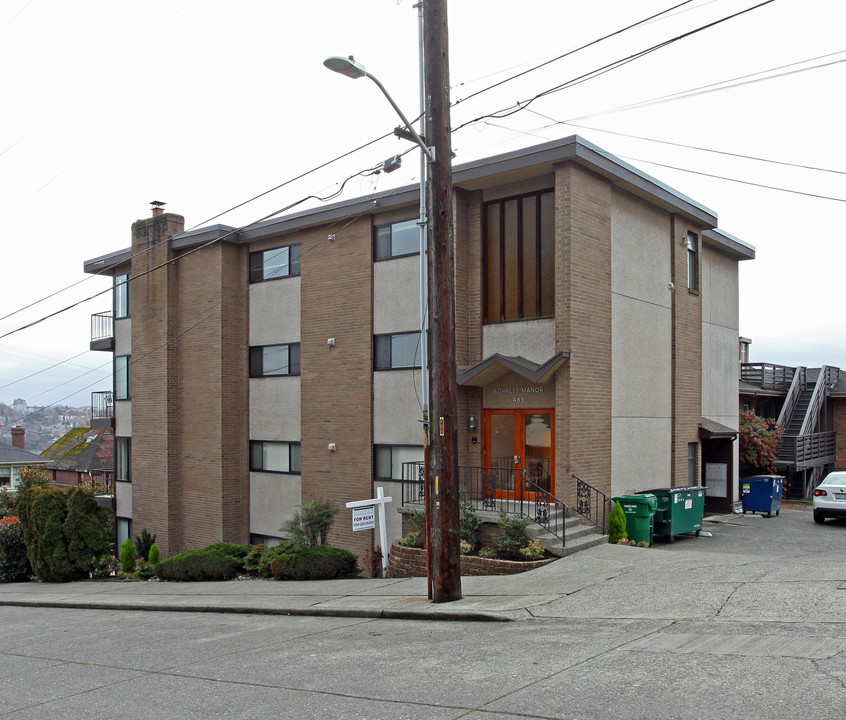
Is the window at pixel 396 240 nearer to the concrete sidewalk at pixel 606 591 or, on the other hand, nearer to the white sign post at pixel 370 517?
the white sign post at pixel 370 517

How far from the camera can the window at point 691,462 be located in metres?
20.9

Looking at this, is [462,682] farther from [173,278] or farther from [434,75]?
[173,278]

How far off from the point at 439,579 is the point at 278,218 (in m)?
13.3

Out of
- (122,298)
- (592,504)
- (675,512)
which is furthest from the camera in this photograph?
(122,298)

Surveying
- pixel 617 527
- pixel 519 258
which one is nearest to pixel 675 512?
pixel 617 527

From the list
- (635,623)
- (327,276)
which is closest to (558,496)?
(635,623)

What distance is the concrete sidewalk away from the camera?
9.66 m

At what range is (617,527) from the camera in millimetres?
15453

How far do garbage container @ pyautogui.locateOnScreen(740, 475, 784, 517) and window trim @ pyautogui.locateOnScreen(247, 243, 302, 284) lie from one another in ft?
45.2

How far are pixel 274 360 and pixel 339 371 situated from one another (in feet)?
9.18

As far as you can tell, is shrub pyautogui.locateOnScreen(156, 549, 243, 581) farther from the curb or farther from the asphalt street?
the asphalt street

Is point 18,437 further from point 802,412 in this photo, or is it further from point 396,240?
point 802,412

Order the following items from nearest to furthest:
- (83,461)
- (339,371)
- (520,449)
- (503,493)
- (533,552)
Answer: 1. (533,552)
2. (520,449)
3. (503,493)
4. (339,371)
5. (83,461)

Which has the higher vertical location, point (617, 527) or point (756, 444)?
point (756, 444)
